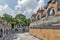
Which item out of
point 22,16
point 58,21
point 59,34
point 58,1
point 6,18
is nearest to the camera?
point 59,34

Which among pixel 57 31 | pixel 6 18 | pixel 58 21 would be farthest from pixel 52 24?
pixel 6 18

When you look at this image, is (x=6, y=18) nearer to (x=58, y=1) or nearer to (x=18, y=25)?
(x=18, y=25)

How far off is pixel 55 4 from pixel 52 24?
3053mm

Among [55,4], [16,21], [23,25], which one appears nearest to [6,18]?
[16,21]

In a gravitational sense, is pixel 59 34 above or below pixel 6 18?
below

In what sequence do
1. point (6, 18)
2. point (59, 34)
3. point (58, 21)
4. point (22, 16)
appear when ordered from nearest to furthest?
1. point (59, 34)
2. point (58, 21)
3. point (6, 18)
4. point (22, 16)

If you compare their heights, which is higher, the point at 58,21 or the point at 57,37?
the point at 58,21

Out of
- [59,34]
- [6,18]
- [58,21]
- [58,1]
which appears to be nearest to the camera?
[59,34]

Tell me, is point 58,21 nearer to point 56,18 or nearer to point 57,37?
point 56,18

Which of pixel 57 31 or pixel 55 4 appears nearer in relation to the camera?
pixel 57 31

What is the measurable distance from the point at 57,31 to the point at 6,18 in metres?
56.7

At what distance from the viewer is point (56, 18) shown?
1525 cm

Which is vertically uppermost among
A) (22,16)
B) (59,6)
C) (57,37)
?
(22,16)

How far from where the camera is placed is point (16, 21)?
70.5 meters
